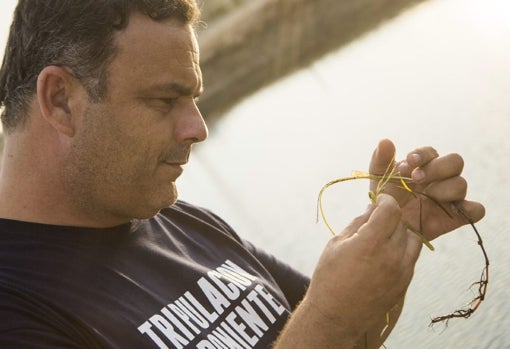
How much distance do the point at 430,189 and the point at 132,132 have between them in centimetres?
57

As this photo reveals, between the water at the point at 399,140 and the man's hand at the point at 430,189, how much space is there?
30.3 inches

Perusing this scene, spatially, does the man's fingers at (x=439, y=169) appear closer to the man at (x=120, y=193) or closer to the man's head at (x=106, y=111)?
the man at (x=120, y=193)

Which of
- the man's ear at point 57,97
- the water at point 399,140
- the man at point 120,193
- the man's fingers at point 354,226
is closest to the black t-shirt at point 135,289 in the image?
the man at point 120,193

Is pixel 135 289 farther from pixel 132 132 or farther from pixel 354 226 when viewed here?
pixel 354 226

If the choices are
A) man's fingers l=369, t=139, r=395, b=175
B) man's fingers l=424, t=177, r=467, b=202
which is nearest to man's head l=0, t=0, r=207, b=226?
man's fingers l=369, t=139, r=395, b=175

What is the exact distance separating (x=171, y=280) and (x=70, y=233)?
8.2 inches

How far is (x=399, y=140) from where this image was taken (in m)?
4.18

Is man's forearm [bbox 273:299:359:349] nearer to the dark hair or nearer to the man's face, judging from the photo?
the man's face

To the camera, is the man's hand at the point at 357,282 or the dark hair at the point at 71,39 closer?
the man's hand at the point at 357,282

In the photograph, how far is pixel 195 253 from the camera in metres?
1.58

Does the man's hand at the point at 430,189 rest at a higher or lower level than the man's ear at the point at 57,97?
lower

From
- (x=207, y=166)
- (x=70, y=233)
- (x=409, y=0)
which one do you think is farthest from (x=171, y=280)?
(x=409, y=0)

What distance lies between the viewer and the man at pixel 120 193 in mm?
1322

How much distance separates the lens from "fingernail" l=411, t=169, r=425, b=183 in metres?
1.37
